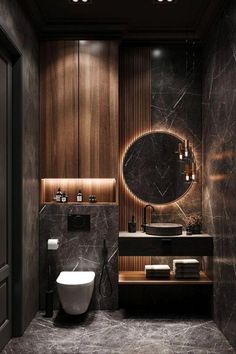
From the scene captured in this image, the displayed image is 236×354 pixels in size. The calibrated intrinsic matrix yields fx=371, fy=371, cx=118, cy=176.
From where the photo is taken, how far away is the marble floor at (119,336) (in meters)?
2.93

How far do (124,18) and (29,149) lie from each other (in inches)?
62.5

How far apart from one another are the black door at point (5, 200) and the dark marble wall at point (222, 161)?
1.80m

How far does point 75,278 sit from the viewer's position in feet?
11.4

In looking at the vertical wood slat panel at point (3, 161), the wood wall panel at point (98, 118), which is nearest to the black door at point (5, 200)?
the vertical wood slat panel at point (3, 161)

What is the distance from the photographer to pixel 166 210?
414cm

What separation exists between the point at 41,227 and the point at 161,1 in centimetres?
245

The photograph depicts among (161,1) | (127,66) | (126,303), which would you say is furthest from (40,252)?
(161,1)

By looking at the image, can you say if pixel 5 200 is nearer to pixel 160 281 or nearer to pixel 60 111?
pixel 60 111

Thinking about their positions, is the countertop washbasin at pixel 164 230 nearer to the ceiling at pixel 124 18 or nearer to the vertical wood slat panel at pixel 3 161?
the vertical wood slat panel at pixel 3 161

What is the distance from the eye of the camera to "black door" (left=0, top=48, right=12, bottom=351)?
2867 millimetres

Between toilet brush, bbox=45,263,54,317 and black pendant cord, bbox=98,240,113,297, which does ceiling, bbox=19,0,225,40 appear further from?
toilet brush, bbox=45,263,54,317

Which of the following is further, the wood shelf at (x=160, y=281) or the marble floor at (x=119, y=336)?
the wood shelf at (x=160, y=281)

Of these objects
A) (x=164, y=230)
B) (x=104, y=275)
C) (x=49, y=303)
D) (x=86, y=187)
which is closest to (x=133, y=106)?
(x=86, y=187)

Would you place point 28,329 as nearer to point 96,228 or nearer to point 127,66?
point 96,228
